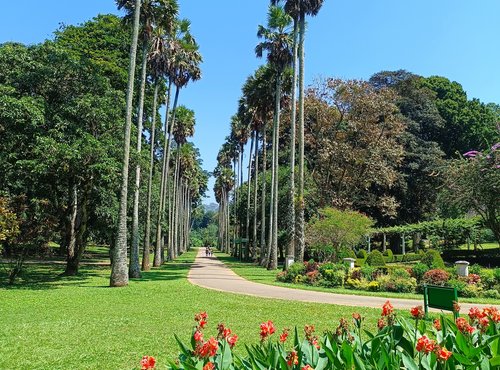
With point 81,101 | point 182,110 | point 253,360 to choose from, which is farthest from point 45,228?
point 182,110

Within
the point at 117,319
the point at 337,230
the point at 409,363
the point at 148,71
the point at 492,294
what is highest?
the point at 148,71

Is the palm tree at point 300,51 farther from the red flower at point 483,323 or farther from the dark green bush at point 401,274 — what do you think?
the red flower at point 483,323

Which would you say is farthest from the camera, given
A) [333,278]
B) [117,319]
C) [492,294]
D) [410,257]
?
[410,257]

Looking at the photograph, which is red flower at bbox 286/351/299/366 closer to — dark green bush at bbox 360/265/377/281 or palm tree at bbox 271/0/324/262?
dark green bush at bbox 360/265/377/281

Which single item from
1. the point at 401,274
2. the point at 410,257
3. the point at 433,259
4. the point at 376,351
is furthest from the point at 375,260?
the point at 376,351

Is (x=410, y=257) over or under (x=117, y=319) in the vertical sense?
over

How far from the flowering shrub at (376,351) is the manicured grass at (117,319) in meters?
3.60

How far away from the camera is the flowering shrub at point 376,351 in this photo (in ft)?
10.5

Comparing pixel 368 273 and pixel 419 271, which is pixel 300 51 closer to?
pixel 368 273

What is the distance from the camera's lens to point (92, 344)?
8.41m

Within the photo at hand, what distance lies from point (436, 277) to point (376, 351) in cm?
1639

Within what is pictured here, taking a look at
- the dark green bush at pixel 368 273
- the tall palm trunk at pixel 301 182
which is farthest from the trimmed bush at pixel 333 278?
the tall palm trunk at pixel 301 182

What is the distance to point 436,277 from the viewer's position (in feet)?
60.2

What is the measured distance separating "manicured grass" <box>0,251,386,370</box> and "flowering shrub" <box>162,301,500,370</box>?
142 inches
